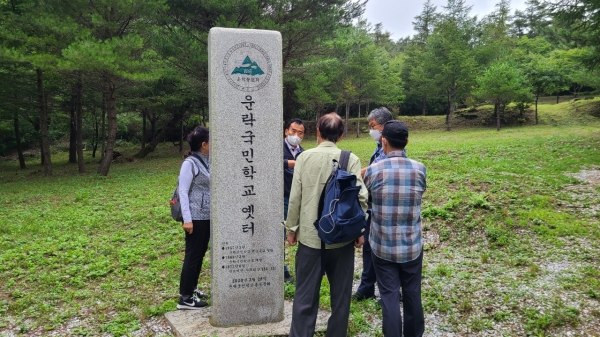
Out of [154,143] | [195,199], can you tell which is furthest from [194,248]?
[154,143]

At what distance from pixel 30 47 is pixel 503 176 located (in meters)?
13.1

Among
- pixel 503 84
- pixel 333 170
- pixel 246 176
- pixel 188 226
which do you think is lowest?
pixel 188 226

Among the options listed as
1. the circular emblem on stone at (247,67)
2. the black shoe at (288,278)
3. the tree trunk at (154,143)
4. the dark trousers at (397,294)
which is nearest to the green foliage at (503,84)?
the tree trunk at (154,143)

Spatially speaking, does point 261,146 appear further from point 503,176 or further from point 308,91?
point 308,91

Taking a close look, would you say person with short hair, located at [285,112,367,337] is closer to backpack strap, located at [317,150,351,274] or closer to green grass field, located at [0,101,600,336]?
backpack strap, located at [317,150,351,274]

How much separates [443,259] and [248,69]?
3.32 metres

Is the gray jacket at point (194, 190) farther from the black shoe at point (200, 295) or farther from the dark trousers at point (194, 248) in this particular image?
the black shoe at point (200, 295)

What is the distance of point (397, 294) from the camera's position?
9.06 ft

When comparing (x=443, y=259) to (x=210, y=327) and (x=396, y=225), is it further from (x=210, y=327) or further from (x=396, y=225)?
(x=210, y=327)

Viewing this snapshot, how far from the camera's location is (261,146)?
11.0 feet

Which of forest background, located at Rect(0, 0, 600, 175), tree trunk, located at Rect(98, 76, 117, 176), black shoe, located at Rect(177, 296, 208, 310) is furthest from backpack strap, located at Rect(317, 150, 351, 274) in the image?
tree trunk, located at Rect(98, 76, 117, 176)

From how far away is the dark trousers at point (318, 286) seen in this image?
2725 mm

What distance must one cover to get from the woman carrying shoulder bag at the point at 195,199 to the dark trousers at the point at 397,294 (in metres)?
1.54

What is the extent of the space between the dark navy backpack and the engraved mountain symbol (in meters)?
1.23
